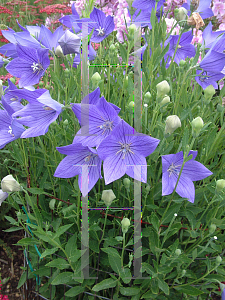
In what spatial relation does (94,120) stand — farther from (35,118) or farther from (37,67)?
(37,67)

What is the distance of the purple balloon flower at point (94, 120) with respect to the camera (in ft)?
2.47

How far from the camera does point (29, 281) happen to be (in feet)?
4.68

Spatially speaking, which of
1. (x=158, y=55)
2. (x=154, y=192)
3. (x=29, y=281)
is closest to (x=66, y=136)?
(x=154, y=192)

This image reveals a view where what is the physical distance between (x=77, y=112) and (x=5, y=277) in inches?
69.3

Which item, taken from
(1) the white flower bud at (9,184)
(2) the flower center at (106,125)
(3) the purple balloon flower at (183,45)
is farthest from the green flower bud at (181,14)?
(1) the white flower bud at (9,184)

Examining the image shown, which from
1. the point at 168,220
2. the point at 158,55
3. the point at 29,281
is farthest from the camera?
the point at 29,281

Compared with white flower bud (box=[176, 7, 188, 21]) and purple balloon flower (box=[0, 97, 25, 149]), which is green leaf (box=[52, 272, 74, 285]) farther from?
white flower bud (box=[176, 7, 188, 21])

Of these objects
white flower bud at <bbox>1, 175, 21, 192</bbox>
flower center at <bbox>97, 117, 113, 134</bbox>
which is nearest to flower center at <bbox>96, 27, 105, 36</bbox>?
flower center at <bbox>97, 117, 113, 134</bbox>

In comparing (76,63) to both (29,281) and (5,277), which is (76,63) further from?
(5,277)

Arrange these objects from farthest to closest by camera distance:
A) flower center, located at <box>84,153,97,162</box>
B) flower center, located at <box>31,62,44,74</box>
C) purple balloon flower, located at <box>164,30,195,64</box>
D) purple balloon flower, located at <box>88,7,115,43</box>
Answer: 1. purple balloon flower, located at <box>164,30,195,64</box>
2. purple balloon flower, located at <box>88,7,115,43</box>
3. flower center, located at <box>31,62,44,74</box>
4. flower center, located at <box>84,153,97,162</box>

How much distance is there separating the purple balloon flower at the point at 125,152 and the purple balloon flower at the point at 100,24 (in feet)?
2.21

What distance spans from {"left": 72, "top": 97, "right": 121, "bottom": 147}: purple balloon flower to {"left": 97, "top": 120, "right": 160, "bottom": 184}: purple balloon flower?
4 cm

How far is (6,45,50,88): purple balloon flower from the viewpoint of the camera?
40.7 inches

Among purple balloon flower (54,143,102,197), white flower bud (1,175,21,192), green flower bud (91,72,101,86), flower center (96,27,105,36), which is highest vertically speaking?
flower center (96,27,105,36)
